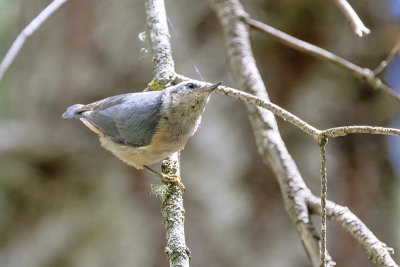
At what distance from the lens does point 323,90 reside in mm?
3049

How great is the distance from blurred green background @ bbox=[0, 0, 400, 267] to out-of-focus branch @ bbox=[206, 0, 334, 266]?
0.36 metres

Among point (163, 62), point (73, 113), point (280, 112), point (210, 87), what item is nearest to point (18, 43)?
point (280, 112)

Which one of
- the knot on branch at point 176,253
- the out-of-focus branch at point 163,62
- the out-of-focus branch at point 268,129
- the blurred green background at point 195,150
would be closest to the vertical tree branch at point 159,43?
the out-of-focus branch at point 163,62

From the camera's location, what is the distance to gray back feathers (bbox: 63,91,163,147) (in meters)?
2.65

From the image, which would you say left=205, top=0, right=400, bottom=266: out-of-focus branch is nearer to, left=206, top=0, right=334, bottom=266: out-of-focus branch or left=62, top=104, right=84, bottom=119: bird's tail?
left=206, top=0, right=334, bottom=266: out-of-focus branch

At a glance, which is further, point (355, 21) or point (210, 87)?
point (210, 87)

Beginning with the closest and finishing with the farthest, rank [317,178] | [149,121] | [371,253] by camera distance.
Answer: [371,253]
[149,121]
[317,178]

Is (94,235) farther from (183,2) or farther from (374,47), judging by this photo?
(374,47)

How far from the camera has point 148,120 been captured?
105 inches

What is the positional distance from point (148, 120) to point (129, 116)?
0.47 feet

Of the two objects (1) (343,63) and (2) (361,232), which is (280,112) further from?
(1) (343,63)

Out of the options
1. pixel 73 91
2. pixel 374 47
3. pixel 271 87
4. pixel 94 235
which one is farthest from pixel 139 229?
pixel 374 47

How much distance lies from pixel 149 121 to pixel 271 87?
3.02 feet

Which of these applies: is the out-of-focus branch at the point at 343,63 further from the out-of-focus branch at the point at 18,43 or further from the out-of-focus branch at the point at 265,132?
the out-of-focus branch at the point at 18,43
